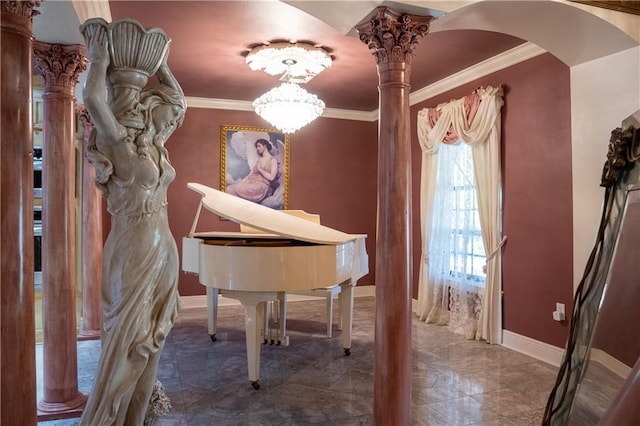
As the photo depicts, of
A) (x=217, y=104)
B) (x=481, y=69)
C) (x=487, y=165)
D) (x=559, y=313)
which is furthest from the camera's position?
(x=217, y=104)

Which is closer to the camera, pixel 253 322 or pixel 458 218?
pixel 253 322

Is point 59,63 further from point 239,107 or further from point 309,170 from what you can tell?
point 309,170

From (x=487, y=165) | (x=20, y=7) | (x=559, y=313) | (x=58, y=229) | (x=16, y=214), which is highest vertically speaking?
(x=20, y=7)

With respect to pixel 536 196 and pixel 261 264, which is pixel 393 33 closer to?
pixel 261 264

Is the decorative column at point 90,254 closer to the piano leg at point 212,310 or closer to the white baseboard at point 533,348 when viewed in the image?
the piano leg at point 212,310

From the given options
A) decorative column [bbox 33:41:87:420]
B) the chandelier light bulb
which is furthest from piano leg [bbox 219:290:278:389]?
the chandelier light bulb

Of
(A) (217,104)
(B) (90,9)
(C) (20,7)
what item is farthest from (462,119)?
(C) (20,7)

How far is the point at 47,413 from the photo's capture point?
8.95 ft

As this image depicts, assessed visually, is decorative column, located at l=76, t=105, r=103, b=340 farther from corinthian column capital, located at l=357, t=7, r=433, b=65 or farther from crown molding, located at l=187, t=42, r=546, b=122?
corinthian column capital, located at l=357, t=7, r=433, b=65

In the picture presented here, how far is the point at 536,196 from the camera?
12.7 ft

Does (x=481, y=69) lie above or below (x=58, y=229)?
above

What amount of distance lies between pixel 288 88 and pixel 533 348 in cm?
314

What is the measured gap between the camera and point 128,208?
1551 millimetres

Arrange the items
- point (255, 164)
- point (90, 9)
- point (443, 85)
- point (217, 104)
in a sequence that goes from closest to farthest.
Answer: point (90, 9) → point (443, 85) → point (217, 104) → point (255, 164)
